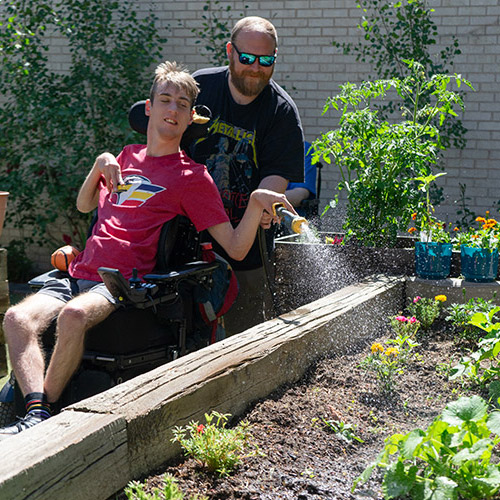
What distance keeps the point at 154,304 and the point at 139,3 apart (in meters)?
5.23

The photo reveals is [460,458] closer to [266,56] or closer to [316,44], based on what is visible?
[266,56]

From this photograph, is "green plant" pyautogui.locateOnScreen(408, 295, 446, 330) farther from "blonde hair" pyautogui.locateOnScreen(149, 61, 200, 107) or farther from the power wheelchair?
"blonde hair" pyautogui.locateOnScreen(149, 61, 200, 107)

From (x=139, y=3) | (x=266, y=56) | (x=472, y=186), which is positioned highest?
(x=139, y=3)

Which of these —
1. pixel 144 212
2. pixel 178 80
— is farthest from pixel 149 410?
pixel 178 80

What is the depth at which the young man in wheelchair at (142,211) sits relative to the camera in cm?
274

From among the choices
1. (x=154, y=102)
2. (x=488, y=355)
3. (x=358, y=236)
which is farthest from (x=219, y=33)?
(x=488, y=355)

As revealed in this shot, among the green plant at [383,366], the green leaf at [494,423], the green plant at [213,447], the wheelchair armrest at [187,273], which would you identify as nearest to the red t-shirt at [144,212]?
the wheelchair armrest at [187,273]

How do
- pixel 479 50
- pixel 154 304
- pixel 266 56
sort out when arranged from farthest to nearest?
pixel 479 50 < pixel 266 56 < pixel 154 304

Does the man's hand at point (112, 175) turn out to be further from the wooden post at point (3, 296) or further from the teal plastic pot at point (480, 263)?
the teal plastic pot at point (480, 263)

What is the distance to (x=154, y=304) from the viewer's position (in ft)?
9.11

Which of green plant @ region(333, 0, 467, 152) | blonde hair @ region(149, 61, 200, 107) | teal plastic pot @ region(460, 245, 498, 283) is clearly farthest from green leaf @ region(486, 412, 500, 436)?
green plant @ region(333, 0, 467, 152)

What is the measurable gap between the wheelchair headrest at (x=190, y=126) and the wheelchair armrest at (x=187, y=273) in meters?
0.65

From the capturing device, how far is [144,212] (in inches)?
121

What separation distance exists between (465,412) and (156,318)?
1386 millimetres
